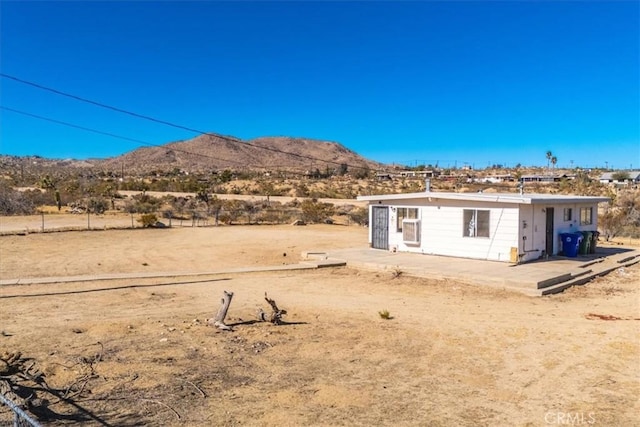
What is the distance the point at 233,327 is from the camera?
10469 millimetres

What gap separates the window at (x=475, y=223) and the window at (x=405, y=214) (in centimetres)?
210

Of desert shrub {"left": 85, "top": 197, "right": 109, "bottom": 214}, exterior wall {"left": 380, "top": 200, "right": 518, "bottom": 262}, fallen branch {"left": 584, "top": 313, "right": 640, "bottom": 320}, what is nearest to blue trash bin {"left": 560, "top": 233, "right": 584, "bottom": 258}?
exterior wall {"left": 380, "top": 200, "right": 518, "bottom": 262}

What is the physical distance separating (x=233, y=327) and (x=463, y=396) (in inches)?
186

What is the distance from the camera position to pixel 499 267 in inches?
657

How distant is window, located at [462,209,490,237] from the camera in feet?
60.1

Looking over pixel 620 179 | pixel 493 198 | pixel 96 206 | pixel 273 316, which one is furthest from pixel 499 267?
pixel 620 179

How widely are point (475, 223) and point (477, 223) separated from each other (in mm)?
64

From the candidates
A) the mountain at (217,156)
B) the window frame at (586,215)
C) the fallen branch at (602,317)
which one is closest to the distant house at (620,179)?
the window frame at (586,215)

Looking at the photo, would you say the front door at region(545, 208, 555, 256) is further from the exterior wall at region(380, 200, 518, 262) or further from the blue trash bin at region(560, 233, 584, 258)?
the exterior wall at region(380, 200, 518, 262)

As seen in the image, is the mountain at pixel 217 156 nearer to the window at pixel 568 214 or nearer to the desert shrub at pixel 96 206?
the desert shrub at pixel 96 206

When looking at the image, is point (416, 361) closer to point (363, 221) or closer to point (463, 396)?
point (463, 396)

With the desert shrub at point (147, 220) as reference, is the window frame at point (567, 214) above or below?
above

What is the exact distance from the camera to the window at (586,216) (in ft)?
71.4

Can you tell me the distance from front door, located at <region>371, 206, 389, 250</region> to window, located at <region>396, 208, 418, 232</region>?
1.68 ft
